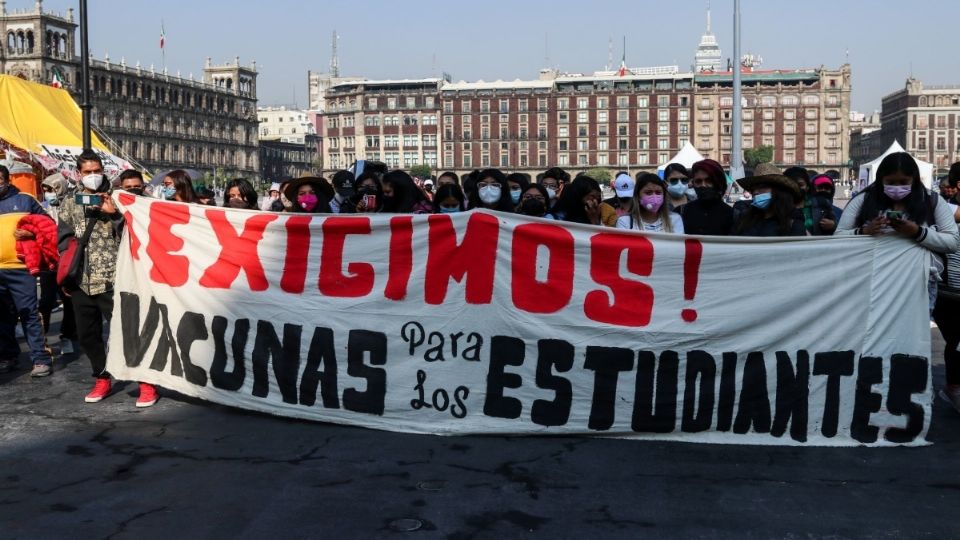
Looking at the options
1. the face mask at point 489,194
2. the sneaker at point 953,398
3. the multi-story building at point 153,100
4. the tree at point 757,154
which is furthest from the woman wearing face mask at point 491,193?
the tree at point 757,154

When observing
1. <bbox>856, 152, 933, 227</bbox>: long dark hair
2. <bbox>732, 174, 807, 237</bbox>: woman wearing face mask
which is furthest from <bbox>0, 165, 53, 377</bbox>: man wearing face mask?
<bbox>856, 152, 933, 227</bbox>: long dark hair

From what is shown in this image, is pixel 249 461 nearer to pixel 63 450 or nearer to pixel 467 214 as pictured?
pixel 63 450

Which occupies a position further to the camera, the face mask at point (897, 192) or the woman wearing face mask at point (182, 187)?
the woman wearing face mask at point (182, 187)

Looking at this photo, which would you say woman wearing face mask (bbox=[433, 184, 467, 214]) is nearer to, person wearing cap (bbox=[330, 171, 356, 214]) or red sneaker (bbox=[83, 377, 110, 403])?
person wearing cap (bbox=[330, 171, 356, 214])

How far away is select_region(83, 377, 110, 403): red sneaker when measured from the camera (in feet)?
20.8

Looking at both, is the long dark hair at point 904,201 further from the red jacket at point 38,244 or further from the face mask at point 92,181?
the red jacket at point 38,244

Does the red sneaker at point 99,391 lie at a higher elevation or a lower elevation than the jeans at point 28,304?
lower

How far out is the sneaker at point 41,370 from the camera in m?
7.16

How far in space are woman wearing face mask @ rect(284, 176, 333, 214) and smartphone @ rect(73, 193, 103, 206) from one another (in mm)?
1730

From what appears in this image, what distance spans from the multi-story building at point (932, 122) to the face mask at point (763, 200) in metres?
149

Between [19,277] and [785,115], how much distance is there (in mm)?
120083

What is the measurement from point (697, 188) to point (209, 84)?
126 m

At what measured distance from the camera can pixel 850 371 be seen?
5.14 meters

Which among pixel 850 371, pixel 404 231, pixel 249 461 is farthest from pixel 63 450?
pixel 850 371
